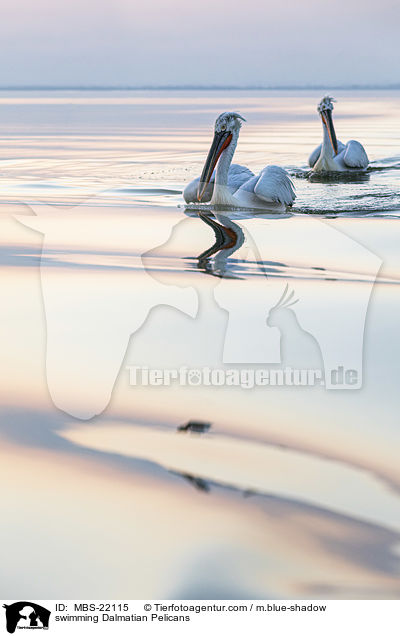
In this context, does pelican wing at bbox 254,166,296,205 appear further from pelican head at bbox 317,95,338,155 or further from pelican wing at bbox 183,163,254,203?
pelican head at bbox 317,95,338,155

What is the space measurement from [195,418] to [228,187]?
5.42 metres

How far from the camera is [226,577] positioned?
7.81ft

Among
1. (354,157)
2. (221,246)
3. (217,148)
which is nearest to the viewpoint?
(221,246)

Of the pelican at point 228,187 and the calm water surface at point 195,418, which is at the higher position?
the pelican at point 228,187

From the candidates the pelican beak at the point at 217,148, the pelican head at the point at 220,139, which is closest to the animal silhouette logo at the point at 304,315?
the pelican head at the point at 220,139

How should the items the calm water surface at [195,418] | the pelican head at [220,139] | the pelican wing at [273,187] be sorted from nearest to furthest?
the calm water surface at [195,418] → the pelican wing at [273,187] → the pelican head at [220,139]

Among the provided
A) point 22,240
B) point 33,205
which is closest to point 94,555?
point 22,240

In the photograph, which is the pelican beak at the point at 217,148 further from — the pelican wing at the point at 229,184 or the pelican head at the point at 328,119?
the pelican head at the point at 328,119

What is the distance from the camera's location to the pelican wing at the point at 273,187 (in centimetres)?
802

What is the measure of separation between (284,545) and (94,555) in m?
0.52

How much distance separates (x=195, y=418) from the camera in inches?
132
